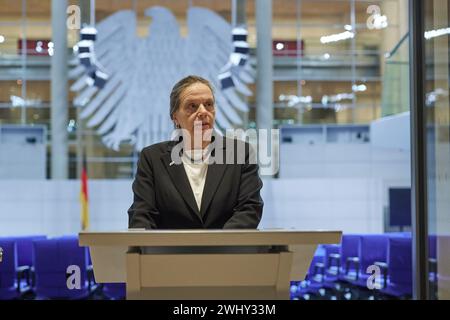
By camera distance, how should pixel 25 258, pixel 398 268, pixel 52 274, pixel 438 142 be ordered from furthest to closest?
pixel 25 258
pixel 52 274
pixel 398 268
pixel 438 142

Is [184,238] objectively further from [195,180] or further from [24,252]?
[24,252]

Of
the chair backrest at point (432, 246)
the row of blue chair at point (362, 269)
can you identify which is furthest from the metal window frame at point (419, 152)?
the row of blue chair at point (362, 269)

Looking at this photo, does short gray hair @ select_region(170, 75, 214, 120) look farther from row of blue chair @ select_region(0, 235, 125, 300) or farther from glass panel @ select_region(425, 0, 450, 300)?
row of blue chair @ select_region(0, 235, 125, 300)

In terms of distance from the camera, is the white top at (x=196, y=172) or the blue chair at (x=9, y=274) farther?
the blue chair at (x=9, y=274)

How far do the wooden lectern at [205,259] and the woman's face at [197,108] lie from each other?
621mm

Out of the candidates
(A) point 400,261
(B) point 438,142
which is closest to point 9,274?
(A) point 400,261

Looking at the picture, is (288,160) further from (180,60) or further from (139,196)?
(139,196)

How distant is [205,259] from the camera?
4.79ft

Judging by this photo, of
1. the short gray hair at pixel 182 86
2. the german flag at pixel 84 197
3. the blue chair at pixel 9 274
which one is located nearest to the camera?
the short gray hair at pixel 182 86

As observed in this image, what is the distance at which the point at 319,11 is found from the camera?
8.53 meters

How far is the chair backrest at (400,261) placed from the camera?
588 cm

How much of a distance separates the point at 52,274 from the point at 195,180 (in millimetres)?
4676

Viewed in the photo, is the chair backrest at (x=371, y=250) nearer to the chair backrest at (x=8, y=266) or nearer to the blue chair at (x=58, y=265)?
the blue chair at (x=58, y=265)

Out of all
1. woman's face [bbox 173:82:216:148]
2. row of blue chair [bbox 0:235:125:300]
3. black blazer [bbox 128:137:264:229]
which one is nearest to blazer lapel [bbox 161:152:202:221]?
black blazer [bbox 128:137:264:229]
